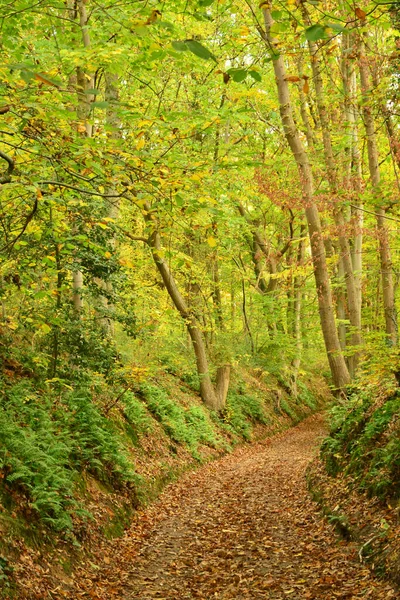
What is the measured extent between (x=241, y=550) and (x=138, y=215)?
40.6ft

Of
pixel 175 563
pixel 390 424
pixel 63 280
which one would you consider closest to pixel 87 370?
pixel 63 280

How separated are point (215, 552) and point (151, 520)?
1983mm

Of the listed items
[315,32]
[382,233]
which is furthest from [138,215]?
[315,32]

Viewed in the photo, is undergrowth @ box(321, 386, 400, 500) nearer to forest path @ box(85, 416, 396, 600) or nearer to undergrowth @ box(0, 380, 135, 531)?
forest path @ box(85, 416, 396, 600)

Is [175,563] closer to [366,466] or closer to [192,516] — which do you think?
[192,516]

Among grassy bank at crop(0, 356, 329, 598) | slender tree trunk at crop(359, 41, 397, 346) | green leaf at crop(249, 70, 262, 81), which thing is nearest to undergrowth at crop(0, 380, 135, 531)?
grassy bank at crop(0, 356, 329, 598)

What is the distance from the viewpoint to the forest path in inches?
237

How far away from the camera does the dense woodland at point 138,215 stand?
5.36 metres

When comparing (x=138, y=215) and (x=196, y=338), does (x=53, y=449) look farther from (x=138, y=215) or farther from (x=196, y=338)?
(x=138, y=215)

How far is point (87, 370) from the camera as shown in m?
10.2

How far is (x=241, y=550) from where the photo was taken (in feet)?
24.6

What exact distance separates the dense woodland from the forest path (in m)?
1.00

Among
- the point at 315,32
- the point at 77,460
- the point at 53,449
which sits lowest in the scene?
the point at 77,460

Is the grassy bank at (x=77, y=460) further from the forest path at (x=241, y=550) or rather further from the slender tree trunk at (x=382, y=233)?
the slender tree trunk at (x=382, y=233)
